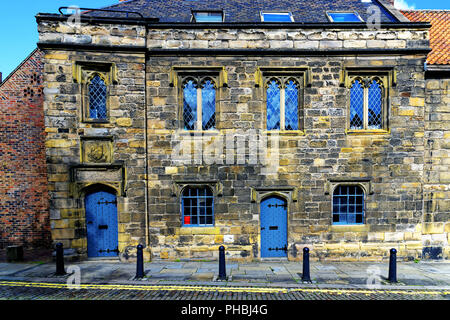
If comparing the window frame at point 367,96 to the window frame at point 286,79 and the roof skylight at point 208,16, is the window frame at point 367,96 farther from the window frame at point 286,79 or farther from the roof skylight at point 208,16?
the roof skylight at point 208,16

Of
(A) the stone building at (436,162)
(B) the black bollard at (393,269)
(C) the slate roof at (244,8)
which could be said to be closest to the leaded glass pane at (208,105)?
(C) the slate roof at (244,8)

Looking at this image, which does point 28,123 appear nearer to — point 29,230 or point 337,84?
point 29,230

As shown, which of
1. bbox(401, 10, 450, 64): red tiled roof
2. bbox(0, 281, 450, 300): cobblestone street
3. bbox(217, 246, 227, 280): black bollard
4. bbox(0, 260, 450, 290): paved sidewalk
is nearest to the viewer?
bbox(0, 281, 450, 300): cobblestone street

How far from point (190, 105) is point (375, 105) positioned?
6.79m

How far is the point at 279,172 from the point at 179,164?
3597mm

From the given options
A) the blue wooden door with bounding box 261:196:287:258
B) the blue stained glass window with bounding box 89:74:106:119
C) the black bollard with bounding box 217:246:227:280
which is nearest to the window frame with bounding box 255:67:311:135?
the blue wooden door with bounding box 261:196:287:258

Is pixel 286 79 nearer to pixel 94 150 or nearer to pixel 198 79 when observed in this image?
pixel 198 79

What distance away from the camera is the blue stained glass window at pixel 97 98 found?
7.80 metres

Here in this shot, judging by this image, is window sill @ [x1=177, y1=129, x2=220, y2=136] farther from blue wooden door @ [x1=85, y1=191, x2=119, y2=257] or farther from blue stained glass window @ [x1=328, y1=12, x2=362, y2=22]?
blue stained glass window @ [x1=328, y1=12, x2=362, y2=22]

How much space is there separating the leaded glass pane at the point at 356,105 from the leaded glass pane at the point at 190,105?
5736mm

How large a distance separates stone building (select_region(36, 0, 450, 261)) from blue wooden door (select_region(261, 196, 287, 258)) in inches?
2.0

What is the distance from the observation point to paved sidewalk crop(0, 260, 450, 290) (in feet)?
20.6

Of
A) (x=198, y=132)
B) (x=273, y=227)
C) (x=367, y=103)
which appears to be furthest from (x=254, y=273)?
(x=367, y=103)
